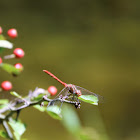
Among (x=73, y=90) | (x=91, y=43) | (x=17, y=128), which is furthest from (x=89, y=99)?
(x=91, y=43)

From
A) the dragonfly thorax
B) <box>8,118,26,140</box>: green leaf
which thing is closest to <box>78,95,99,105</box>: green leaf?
the dragonfly thorax

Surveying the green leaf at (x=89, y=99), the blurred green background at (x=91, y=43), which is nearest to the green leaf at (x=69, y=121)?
the green leaf at (x=89, y=99)

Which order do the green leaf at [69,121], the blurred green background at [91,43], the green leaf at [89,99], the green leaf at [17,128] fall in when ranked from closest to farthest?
the green leaf at [89,99] < the green leaf at [17,128] < the green leaf at [69,121] < the blurred green background at [91,43]

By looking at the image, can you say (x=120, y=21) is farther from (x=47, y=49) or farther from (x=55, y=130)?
(x=55, y=130)

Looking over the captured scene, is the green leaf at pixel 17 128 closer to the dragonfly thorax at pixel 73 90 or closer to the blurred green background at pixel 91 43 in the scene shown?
the dragonfly thorax at pixel 73 90

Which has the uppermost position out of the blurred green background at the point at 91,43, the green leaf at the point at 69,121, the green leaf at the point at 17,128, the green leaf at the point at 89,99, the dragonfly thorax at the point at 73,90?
the green leaf at the point at 89,99

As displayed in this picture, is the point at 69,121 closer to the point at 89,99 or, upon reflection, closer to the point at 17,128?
the point at 17,128

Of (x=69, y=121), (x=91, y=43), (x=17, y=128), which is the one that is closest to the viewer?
(x=17, y=128)

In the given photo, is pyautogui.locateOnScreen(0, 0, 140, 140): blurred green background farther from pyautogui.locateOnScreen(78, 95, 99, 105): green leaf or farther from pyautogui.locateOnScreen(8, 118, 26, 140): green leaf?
pyautogui.locateOnScreen(78, 95, 99, 105): green leaf
